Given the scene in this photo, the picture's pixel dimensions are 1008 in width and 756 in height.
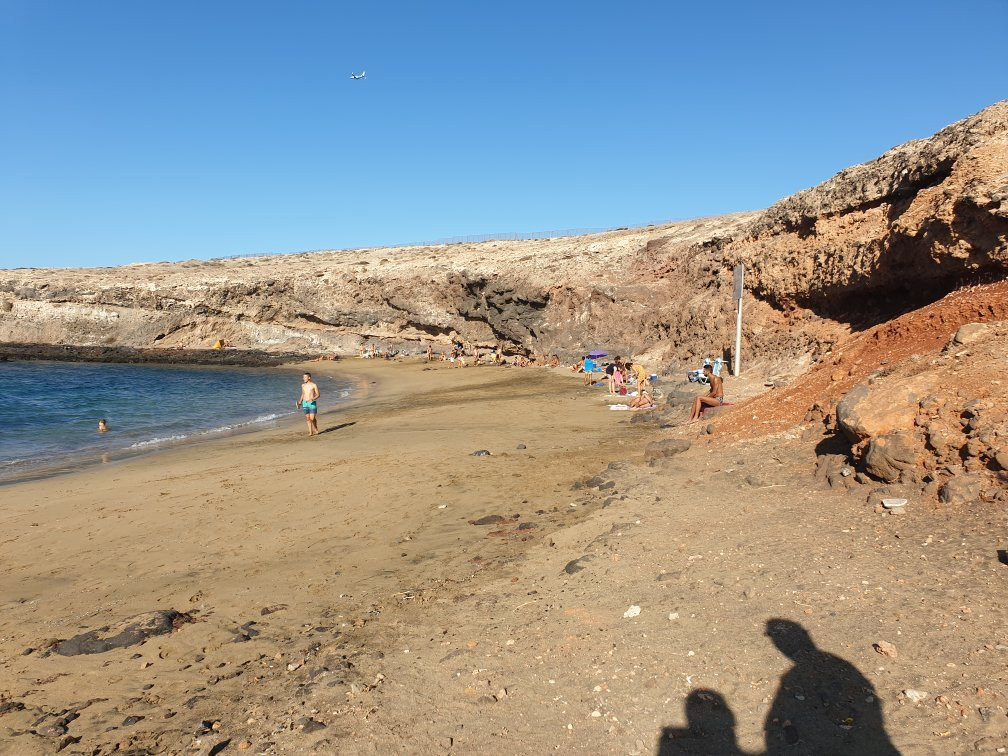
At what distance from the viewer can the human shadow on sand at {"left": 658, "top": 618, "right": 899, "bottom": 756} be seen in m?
2.96

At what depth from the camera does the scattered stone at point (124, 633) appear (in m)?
4.57

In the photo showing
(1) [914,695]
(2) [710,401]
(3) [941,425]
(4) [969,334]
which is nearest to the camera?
(1) [914,695]

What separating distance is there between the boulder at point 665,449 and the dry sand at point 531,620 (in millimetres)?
430

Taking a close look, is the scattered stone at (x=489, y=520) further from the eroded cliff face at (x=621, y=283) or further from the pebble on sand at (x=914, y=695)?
the eroded cliff face at (x=621, y=283)

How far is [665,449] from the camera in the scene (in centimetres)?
879

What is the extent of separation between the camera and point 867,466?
572cm

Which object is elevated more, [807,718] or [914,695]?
[914,695]

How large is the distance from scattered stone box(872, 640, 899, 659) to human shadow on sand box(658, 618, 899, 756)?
0.20m

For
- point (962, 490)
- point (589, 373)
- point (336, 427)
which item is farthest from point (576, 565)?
point (589, 373)

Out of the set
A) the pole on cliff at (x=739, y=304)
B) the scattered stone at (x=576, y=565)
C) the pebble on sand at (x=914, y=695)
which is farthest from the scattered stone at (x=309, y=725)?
the pole on cliff at (x=739, y=304)

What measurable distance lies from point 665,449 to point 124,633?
667 centimetres

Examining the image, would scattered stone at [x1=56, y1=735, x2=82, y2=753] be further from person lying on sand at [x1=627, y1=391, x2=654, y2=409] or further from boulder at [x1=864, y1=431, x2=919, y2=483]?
person lying on sand at [x1=627, y1=391, x2=654, y2=409]

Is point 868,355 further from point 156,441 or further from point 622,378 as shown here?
point 156,441

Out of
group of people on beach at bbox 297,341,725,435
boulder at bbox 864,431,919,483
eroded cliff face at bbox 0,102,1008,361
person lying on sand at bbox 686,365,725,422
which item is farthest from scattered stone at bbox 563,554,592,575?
eroded cliff face at bbox 0,102,1008,361
